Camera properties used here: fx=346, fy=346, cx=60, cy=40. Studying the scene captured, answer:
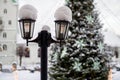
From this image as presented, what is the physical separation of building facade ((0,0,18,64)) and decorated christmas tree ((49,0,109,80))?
30371mm

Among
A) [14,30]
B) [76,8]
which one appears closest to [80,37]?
[76,8]

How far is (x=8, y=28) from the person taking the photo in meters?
40.4

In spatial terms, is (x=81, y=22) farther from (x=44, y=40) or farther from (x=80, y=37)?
(x=44, y=40)

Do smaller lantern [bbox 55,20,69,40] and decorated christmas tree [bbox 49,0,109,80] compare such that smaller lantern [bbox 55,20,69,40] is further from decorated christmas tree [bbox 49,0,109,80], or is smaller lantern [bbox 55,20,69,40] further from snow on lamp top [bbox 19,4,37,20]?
decorated christmas tree [bbox 49,0,109,80]

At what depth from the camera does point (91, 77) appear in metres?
9.65

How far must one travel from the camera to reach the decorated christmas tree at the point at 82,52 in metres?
9.61

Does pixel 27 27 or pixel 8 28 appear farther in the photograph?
pixel 8 28

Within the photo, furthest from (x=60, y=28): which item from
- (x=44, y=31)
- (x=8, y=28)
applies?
(x=8, y=28)

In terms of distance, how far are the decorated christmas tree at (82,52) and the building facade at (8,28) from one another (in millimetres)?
30371

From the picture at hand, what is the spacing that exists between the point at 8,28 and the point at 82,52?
3141 centimetres

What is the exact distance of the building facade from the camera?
3994 cm

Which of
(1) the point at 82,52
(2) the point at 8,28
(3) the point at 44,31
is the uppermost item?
(3) the point at 44,31

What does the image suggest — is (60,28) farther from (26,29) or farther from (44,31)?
(26,29)

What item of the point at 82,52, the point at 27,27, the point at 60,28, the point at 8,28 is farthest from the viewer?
the point at 8,28
